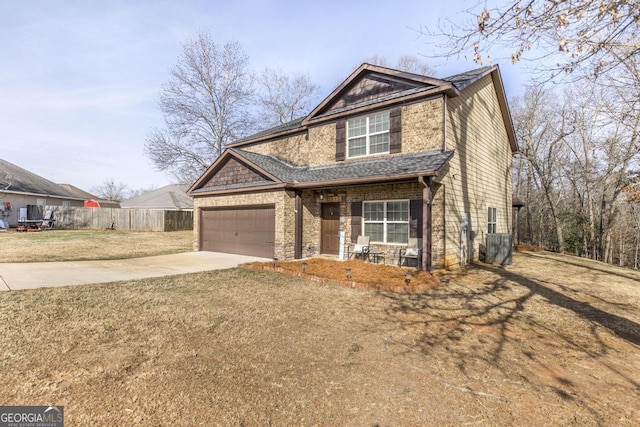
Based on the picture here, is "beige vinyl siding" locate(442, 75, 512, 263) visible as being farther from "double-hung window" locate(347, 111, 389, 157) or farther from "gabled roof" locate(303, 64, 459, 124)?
"double-hung window" locate(347, 111, 389, 157)

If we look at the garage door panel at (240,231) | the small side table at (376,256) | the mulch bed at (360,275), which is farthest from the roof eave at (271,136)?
the mulch bed at (360,275)

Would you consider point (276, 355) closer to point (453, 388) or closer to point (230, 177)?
point (453, 388)

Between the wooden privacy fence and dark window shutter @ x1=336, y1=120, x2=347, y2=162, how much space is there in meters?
18.5

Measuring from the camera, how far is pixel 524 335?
4469mm

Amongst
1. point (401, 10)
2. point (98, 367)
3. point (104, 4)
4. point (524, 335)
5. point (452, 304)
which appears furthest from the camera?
point (104, 4)

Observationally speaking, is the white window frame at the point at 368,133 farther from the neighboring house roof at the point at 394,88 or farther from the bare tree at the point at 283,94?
the bare tree at the point at 283,94

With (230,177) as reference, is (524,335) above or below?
below

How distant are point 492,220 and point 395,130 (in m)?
7.09

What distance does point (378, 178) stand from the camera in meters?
9.09

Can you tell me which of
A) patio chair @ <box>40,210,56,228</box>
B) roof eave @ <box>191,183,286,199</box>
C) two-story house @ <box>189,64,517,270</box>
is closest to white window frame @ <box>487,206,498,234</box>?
two-story house @ <box>189,64,517,270</box>

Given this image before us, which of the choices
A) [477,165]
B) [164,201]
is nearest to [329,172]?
[477,165]

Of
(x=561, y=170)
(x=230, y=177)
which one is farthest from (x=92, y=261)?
(x=561, y=170)

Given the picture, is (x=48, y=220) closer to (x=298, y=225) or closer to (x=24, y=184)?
(x=24, y=184)

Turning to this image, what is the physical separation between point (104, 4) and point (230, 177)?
714 centimetres
